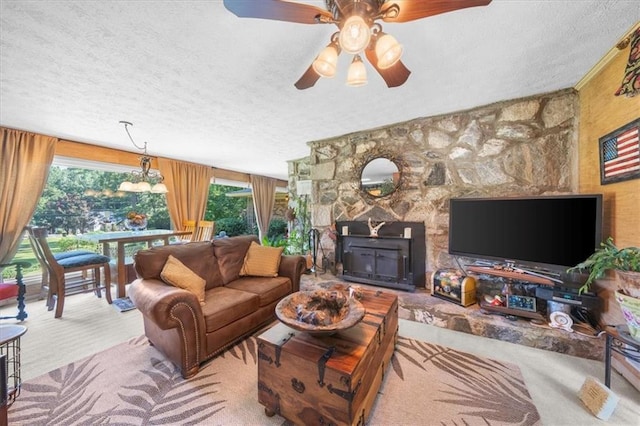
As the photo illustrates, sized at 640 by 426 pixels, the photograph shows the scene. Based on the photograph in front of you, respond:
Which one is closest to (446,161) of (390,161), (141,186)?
(390,161)

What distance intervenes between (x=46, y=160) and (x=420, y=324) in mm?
5044

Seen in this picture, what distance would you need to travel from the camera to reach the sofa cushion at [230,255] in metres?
2.52

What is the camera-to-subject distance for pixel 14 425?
1.29 metres

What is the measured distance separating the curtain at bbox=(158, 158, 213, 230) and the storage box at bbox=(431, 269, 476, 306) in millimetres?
4620

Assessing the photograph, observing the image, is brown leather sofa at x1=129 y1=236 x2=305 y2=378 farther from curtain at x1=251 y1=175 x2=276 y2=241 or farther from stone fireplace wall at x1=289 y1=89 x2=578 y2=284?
curtain at x1=251 y1=175 x2=276 y2=241

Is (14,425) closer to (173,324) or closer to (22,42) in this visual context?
(173,324)

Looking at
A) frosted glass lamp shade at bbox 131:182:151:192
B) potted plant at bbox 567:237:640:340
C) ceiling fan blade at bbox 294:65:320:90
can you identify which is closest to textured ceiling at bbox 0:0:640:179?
ceiling fan blade at bbox 294:65:320:90

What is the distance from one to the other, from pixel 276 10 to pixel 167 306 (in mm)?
1798

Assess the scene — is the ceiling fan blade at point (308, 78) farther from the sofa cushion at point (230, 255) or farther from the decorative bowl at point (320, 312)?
the sofa cushion at point (230, 255)

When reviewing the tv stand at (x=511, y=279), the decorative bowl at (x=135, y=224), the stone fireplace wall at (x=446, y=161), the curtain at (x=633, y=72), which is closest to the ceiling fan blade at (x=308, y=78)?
the curtain at (x=633, y=72)

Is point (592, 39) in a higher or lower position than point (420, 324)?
higher

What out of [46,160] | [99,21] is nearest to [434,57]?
[99,21]

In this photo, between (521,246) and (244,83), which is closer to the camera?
(244,83)

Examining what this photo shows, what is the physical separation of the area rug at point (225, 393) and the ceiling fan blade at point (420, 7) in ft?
6.76
